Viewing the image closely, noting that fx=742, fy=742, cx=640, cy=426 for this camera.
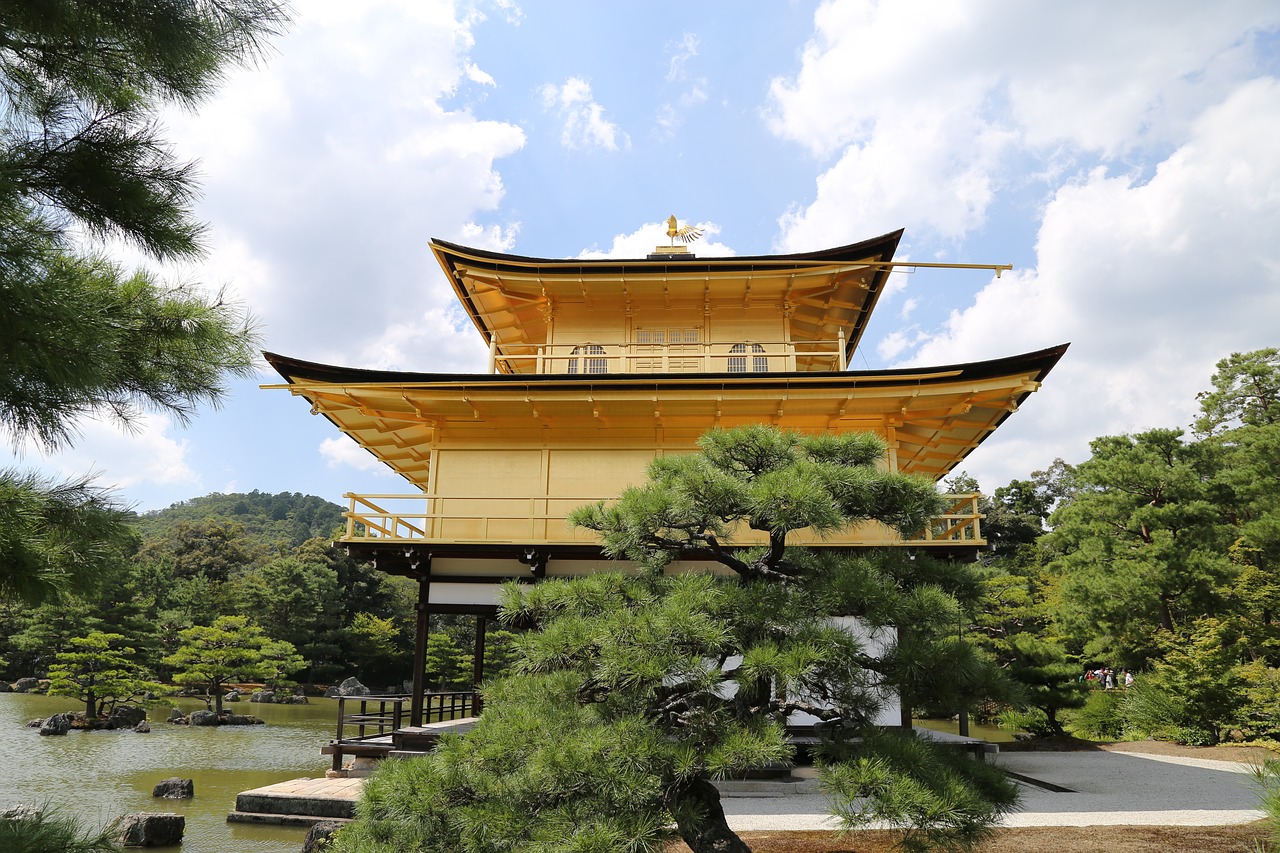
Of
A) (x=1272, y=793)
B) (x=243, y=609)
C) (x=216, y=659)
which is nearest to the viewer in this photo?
(x=1272, y=793)

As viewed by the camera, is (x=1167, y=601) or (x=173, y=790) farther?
(x=1167, y=601)

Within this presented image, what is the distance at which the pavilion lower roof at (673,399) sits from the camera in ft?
35.6

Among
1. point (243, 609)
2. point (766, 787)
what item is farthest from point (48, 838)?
point (243, 609)

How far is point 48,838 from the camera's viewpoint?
269 centimetres

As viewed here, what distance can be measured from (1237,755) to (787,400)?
924cm

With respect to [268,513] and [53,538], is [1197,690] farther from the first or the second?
[268,513]

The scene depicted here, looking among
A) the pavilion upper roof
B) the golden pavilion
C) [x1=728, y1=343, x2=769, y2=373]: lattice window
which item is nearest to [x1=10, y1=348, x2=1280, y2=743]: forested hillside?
the golden pavilion

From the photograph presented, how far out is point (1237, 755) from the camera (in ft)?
38.8

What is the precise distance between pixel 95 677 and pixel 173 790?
46.2 ft

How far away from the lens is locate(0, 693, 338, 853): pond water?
908 centimetres

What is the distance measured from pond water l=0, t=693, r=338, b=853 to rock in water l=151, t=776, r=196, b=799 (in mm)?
138

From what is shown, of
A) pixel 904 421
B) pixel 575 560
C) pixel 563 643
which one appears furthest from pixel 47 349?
pixel 904 421

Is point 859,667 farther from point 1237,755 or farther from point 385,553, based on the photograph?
point 1237,755

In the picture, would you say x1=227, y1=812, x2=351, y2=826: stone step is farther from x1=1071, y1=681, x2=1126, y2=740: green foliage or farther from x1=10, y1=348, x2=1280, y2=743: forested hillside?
x1=1071, y1=681, x2=1126, y2=740: green foliage
